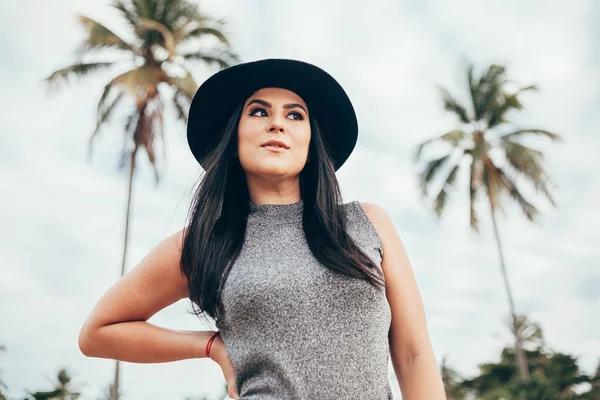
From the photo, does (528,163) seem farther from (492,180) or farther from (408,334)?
(408,334)

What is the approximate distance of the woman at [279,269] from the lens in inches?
69.1

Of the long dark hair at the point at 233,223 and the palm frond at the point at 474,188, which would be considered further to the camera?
the palm frond at the point at 474,188

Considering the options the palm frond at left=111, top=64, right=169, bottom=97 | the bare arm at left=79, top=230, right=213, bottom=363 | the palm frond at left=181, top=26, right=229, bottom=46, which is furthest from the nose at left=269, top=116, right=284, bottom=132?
the palm frond at left=181, top=26, right=229, bottom=46

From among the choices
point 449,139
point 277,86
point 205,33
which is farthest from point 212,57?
point 277,86

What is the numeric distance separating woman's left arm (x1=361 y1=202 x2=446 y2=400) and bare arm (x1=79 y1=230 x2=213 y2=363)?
2.06ft

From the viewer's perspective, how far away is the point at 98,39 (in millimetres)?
17562

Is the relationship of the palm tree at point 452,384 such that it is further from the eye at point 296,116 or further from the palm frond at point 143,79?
the eye at point 296,116

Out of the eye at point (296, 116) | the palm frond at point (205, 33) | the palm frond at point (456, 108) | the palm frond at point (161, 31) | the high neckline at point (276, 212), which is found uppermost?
the palm frond at point (456, 108)

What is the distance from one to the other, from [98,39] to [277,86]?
16.8 metres

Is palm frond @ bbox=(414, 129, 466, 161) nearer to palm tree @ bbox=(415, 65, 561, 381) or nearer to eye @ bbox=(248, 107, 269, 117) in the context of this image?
palm tree @ bbox=(415, 65, 561, 381)

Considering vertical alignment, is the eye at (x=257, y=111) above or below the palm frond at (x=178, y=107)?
below

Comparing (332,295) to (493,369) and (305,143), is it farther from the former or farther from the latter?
(493,369)

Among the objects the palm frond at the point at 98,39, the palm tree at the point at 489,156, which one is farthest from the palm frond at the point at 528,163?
the palm frond at the point at 98,39

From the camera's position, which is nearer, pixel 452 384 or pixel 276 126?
pixel 276 126
